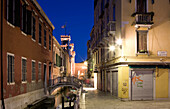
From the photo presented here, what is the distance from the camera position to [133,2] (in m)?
16.0

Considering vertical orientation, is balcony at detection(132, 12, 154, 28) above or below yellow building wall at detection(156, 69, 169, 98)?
above

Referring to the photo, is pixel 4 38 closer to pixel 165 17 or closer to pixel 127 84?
pixel 127 84

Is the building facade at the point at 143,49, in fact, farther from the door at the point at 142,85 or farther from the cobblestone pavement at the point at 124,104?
the cobblestone pavement at the point at 124,104

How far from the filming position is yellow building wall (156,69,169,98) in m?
16.1

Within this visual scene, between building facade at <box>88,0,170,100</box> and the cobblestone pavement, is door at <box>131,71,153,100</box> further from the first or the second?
the cobblestone pavement

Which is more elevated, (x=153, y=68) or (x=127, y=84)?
(x=153, y=68)

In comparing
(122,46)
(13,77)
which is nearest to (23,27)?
(13,77)

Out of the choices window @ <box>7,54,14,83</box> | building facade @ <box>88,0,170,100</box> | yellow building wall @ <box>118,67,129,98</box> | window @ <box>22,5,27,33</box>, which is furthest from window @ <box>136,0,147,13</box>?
window @ <box>7,54,14,83</box>

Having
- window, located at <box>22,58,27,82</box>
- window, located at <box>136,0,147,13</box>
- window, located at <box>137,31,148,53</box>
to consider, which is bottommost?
window, located at <box>22,58,27,82</box>

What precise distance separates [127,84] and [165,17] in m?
6.38

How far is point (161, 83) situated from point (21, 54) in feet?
36.5

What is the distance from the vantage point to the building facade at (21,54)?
11477mm

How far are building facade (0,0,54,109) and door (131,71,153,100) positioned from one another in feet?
27.7

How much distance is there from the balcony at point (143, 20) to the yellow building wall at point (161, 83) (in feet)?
12.6
